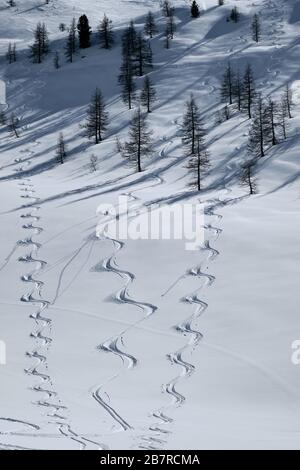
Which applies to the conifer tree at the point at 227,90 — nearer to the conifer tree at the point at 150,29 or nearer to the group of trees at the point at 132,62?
the group of trees at the point at 132,62

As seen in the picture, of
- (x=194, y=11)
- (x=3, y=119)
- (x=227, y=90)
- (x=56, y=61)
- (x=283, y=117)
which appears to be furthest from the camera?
(x=194, y=11)

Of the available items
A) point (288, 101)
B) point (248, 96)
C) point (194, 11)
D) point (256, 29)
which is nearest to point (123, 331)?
point (288, 101)

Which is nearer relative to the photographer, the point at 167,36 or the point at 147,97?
the point at 147,97

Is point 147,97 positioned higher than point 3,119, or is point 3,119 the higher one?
point 147,97

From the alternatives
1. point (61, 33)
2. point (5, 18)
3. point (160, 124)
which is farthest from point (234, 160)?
point (5, 18)

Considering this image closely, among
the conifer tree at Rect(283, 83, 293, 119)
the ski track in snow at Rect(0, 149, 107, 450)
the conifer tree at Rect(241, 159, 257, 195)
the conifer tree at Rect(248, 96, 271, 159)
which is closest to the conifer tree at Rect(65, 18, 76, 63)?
the conifer tree at Rect(283, 83, 293, 119)

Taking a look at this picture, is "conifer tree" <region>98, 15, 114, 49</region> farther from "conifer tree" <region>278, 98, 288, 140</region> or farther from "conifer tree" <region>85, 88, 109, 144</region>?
"conifer tree" <region>278, 98, 288, 140</region>

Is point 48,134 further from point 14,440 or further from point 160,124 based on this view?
point 14,440

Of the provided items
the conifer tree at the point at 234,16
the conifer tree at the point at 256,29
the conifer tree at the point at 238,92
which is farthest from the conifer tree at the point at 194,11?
the conifer tree at the point at 238,92

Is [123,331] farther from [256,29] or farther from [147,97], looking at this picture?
[256,29]
